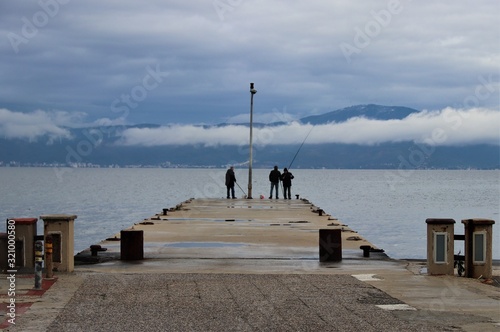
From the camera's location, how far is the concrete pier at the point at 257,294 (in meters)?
11.9

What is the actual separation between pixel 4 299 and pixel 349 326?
17.6 feet

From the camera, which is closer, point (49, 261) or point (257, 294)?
point (257, 294)

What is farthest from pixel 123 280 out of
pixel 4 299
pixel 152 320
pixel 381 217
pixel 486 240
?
pixel 381 217

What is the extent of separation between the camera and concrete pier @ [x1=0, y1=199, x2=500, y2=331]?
11.9 metres

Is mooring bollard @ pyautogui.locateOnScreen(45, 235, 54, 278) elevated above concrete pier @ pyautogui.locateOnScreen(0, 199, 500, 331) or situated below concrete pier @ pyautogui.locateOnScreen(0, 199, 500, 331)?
above

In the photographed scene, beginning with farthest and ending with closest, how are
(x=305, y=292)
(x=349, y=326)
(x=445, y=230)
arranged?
1. (x=445, y=230)
2. (x=305, y=292)
3. (x=349, y=326)

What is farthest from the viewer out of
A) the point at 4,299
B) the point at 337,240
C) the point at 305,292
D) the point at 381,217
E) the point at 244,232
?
the point at 381,217

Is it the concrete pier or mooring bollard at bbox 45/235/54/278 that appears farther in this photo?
mooring bollard at bbox 45/235/54/278

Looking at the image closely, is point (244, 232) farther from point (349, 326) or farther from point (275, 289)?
point (349, 326)

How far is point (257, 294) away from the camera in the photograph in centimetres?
1438

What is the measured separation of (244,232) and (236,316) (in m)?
16.2

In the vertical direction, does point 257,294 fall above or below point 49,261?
below

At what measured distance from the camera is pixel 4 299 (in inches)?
533

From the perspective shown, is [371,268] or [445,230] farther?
[371,268]
